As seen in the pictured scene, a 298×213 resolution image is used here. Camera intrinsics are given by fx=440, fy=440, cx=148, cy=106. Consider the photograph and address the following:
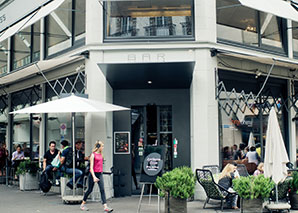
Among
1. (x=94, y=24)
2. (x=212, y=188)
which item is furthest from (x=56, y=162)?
(x=212, y=188)

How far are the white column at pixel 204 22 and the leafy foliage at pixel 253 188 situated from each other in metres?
4.93

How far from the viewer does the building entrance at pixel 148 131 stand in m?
14.0

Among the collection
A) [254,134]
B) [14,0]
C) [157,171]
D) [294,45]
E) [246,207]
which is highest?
[14,0]

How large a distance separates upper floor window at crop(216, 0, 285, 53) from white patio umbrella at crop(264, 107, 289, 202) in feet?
14.6

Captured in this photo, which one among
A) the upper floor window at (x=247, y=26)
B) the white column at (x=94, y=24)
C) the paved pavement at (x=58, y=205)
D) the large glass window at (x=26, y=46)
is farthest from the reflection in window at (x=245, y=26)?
the large glass window at (x=26, y=46)

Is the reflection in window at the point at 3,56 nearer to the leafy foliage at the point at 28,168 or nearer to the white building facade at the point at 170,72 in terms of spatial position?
the white building facade at the point at 170,72

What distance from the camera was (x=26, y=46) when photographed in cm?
1805

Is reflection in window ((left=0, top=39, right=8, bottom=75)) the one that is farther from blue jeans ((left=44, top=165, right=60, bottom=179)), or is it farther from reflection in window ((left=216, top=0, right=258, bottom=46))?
reflection in window ((left=216, top=0, right=258, bottom=46))

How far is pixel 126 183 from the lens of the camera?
13703mm

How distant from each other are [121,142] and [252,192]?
533 centimetres

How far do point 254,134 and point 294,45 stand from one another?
396cm

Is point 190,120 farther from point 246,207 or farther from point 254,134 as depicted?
point 246,207

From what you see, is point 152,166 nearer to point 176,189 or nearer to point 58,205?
point 176,189

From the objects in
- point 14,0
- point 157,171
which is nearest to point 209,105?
point 157,171
